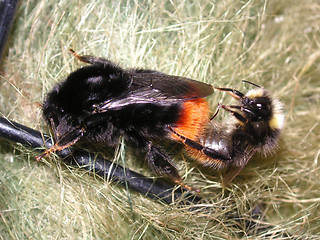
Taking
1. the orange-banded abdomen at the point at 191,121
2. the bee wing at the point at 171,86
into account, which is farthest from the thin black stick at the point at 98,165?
the bee wing at the point at 171,86

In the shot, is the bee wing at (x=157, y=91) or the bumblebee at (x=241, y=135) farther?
the bumblebee at (x=241, y=135)

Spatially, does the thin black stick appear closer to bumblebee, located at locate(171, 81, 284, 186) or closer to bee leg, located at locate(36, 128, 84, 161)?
bee leg, located at locate(36, 128, 84, 161)

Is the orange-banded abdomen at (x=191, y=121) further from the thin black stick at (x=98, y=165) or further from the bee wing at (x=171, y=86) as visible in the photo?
the thin black stick at (x=98, y=165)

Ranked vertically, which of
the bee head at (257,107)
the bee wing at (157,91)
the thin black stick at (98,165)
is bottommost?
the thin black stick at (98,165)

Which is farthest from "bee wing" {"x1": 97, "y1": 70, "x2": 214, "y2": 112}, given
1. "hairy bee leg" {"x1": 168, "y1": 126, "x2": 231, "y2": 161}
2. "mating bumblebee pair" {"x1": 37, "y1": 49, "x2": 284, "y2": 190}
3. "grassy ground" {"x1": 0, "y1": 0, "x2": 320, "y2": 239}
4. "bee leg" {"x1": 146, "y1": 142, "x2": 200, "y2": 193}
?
"grassy ground" {"x1": 0, "y1": 0, "x2": 320, "y2": 239}

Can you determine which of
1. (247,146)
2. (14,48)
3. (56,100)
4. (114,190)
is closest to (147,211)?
(114,190)

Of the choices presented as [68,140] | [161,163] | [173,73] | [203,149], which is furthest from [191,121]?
[68,140]

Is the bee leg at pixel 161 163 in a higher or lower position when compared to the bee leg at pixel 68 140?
lower
